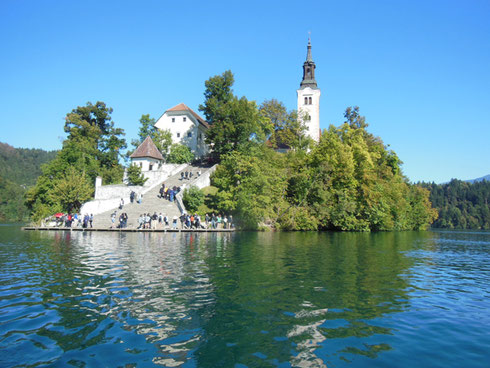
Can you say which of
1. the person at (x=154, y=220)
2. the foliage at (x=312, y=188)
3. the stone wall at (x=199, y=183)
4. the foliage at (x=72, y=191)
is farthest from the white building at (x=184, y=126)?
the person at (x=154, y=220)

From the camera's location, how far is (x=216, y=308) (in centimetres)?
805

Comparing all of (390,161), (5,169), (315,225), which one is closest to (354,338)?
(315,225)

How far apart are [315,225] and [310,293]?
33308 mm

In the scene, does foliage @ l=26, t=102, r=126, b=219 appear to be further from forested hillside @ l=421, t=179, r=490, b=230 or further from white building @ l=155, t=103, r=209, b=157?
forested hillside @ l=421, t=179, r=490, b=230

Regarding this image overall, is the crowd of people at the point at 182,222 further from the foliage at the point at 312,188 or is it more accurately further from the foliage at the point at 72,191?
the foliage at the point at 72,191

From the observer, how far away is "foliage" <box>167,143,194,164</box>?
5628 centimetres

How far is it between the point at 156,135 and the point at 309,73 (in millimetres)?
37621

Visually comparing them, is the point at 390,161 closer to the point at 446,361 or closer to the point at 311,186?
the point at 311,186

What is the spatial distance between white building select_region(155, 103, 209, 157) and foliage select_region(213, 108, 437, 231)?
18708 millimetres

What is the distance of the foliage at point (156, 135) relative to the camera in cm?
5884

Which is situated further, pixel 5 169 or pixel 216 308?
pixel 5 169

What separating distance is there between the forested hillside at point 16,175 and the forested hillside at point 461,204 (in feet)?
425

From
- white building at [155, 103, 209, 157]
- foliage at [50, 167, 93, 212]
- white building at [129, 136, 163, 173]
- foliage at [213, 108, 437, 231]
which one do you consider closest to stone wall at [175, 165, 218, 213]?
foliage at [213, 108, 437, 231]

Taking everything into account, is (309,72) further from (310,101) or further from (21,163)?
(21,163)
